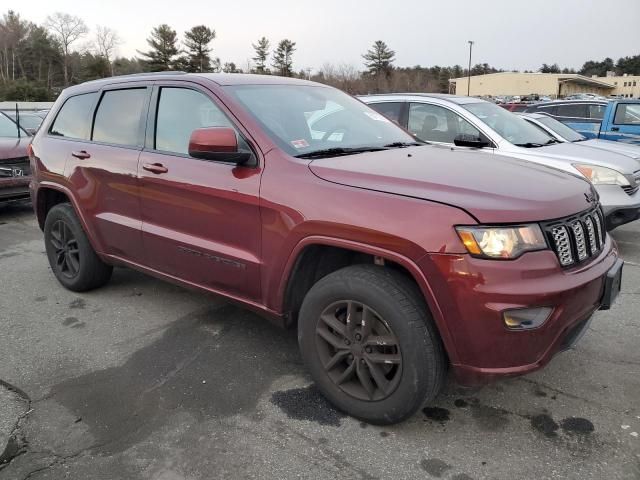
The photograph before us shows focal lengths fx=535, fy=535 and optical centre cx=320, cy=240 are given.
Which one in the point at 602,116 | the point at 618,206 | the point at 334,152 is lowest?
the point at 618,206

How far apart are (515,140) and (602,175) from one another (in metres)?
1.04

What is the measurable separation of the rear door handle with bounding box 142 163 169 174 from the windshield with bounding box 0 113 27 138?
604 centimetres

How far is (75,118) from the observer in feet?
14.5

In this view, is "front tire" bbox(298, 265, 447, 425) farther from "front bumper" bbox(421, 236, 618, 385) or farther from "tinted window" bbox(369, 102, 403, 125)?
"tinted window" bbox(369, 102, 403, 125)

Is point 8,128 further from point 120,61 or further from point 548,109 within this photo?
point 120,61

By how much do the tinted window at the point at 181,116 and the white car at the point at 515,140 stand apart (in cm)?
307

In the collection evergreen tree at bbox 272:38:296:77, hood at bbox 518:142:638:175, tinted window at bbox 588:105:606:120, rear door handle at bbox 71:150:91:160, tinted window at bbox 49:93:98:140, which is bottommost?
hood at bbox 518:142:638:175

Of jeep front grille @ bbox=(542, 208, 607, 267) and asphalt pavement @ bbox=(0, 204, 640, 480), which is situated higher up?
jeep front grille @ bbox=(542, 208, 607, 267)

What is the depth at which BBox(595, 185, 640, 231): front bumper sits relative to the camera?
222 inches

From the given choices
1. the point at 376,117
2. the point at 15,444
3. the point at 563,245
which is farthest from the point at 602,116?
the point at 15,444

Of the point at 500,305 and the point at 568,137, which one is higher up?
the point at 568,137

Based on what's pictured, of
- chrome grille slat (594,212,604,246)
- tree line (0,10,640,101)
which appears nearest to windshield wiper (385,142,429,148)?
chrome grille slat (594,212,604,246)

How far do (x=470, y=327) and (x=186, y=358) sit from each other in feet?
6.38

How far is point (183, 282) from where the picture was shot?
3.54 metres
